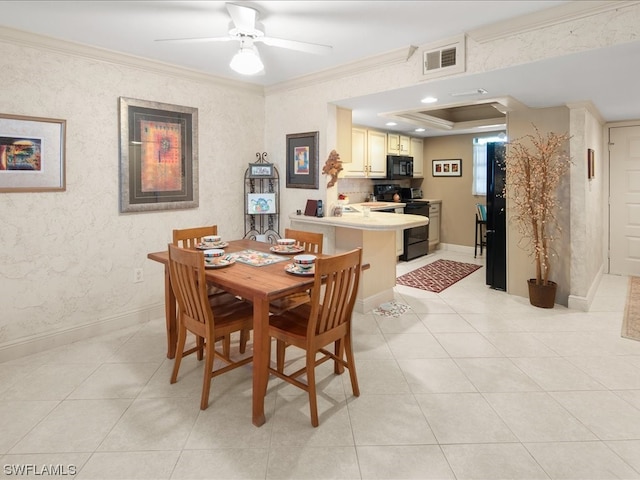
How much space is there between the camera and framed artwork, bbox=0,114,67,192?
2.85 metres

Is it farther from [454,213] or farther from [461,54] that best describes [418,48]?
[454,213]

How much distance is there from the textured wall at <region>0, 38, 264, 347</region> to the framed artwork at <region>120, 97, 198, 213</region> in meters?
0.08

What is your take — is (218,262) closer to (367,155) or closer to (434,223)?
(367,155)

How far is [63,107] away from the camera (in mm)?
3105

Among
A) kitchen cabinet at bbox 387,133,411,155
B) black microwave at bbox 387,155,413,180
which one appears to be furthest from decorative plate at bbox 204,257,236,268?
kitchen cabinet at bbox 387,133,411,155

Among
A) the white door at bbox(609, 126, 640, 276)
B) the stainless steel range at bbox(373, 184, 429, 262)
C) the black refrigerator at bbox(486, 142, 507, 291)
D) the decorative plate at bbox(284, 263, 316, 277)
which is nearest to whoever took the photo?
the decorative plate at bbox(284, 263, 316, 277)

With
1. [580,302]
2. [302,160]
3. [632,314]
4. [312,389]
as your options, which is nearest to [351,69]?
[302,160]

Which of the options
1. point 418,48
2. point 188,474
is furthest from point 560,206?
point 188,474

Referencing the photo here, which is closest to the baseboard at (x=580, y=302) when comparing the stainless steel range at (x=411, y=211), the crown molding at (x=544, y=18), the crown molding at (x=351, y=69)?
the stainless steel range at (x=411, y=211)

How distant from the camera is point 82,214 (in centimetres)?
326

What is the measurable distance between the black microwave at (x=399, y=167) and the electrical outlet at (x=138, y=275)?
165 inches

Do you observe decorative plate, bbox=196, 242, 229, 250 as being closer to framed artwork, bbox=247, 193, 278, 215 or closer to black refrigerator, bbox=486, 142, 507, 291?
framed artwork, bbox=247, 193, 278, 215

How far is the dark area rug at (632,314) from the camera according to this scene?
3.42 m

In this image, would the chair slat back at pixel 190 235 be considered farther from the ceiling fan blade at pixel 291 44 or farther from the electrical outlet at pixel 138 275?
the ceiling fan blade at pixel 291 44
